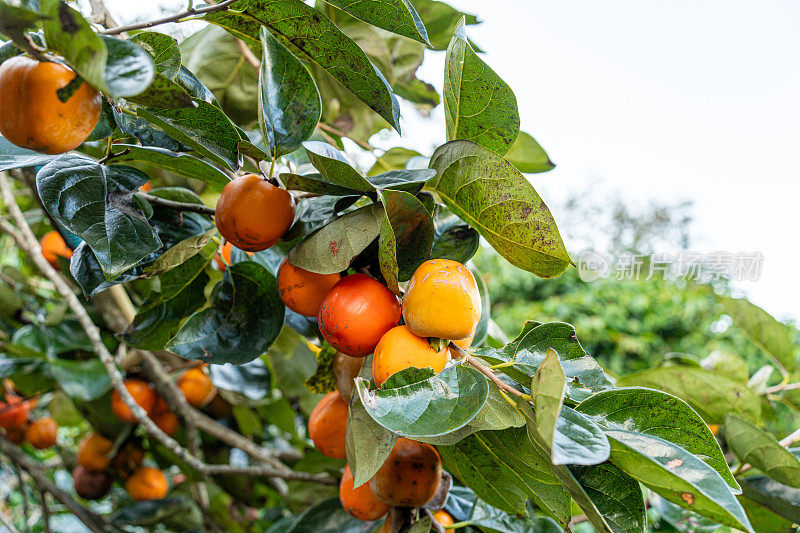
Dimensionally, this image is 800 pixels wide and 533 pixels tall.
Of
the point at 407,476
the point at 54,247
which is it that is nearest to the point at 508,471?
the point at 407,476

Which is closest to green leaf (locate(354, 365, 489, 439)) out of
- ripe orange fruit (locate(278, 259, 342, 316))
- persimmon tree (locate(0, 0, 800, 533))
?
persimmon tree (locate(0, 0, 800, 533))

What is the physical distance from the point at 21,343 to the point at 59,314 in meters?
0.08

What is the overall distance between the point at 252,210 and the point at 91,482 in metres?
1.04

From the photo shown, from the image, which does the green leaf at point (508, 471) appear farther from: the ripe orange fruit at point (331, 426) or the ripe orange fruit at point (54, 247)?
the ripe orange fruit at point (54, 247)

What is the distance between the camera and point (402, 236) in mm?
445

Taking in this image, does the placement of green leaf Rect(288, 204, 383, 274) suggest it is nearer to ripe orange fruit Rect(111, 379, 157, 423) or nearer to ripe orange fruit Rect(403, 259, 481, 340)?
ripe orange fruit Rect(403, 259, 481, 340)

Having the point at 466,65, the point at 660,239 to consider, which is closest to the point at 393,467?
the point at 466,65

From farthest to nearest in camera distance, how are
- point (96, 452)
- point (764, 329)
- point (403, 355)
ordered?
point (96, 452)
point (764, 329)
point (403, 355)

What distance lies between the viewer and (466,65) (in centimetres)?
43

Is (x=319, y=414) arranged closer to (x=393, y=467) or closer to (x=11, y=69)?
(x=393, y=467)

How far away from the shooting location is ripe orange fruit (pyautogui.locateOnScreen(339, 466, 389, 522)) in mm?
570

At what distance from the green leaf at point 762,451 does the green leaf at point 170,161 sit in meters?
0.65

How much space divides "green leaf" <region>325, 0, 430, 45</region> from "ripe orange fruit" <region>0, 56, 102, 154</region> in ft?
0.68

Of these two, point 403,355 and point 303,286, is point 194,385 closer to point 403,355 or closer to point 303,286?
point 303,286
